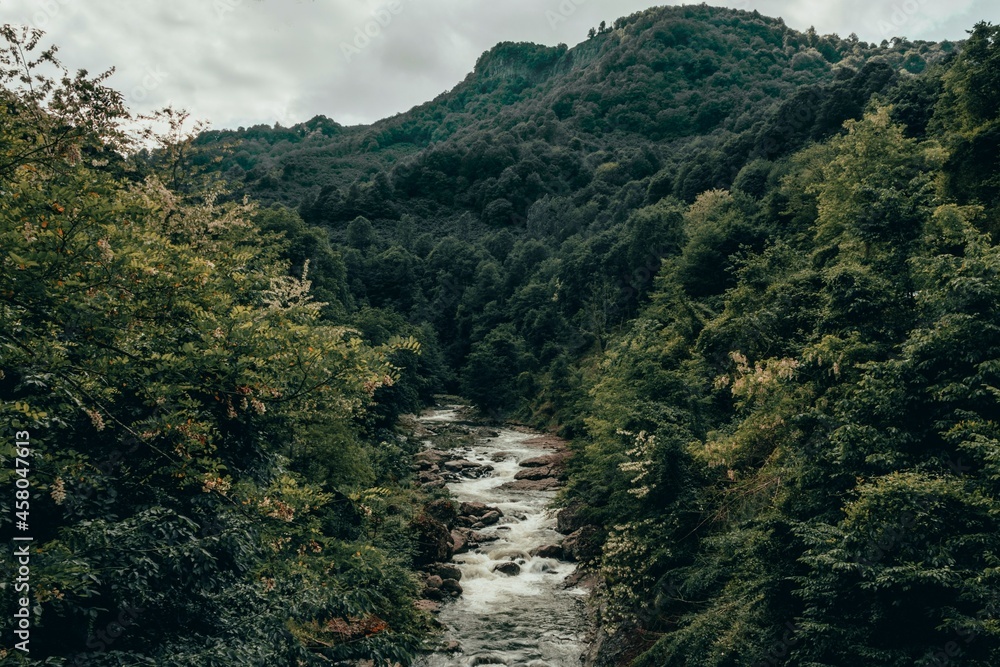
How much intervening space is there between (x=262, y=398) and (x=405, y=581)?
10833 millimetres

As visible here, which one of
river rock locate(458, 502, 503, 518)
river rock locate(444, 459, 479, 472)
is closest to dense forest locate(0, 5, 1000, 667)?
river rock locate(458, 502, 503, 518)

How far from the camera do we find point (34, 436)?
7.88 metres

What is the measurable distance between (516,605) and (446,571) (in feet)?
10.1

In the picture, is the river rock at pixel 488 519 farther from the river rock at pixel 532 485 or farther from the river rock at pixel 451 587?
the river rock at pixel 451 587

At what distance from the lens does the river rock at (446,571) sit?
73.7 ft

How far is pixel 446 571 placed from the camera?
22.5 meters

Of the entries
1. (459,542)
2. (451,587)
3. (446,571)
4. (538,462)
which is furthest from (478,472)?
(451,587)

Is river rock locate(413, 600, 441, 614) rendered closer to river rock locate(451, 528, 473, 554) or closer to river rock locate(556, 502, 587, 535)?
river rock locate(451, 528, 473, 554)

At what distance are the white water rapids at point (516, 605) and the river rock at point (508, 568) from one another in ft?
0.60

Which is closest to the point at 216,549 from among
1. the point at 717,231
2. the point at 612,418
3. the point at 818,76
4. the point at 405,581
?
the point at 405,581

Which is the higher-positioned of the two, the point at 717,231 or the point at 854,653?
the point at 717,231

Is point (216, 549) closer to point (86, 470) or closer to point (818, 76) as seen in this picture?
point (86, 470)

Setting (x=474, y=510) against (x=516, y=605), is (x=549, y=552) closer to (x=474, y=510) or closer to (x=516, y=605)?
(x=516, y=605)

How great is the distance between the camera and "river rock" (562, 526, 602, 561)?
22500 mm
